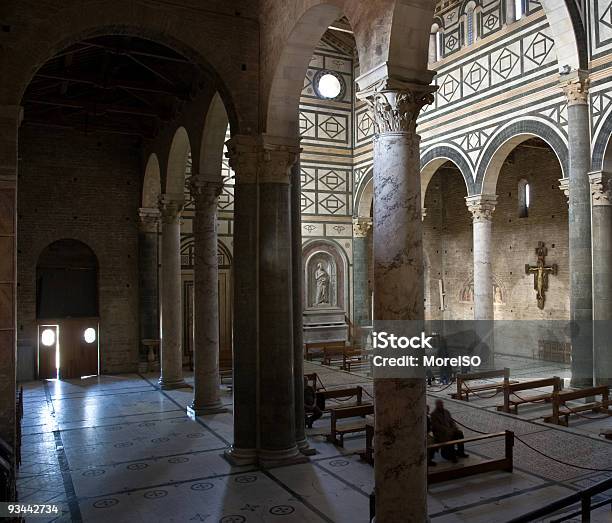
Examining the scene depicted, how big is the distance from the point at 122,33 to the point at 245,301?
4.73m

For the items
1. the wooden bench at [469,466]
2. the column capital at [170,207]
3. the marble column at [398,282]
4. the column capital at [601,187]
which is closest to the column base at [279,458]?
the wooden bench at [469,466]

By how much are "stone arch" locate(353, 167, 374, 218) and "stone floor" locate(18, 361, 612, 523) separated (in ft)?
38.5

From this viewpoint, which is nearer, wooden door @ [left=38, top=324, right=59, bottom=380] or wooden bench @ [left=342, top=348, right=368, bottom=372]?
wooden door @ [left=38, top=324, right=59, bottom=380]

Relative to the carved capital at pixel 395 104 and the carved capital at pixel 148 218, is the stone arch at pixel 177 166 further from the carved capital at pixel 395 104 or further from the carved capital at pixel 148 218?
the carved capital at pixel 395 104

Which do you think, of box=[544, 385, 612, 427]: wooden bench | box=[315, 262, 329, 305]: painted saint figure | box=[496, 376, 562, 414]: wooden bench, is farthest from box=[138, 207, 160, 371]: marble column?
box=[544, 385, 612, 427]: wooden bench

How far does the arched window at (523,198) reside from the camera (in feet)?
72.6

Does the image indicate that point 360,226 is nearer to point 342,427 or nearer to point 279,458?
point 342,427

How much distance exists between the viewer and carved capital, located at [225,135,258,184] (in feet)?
30.1

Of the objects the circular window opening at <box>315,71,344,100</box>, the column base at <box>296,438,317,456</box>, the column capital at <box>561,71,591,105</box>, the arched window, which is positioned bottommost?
the column base at <box>296,438,317,456</box>

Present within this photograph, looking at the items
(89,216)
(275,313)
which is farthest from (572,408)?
(89,216)

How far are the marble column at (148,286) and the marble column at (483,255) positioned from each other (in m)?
10.4

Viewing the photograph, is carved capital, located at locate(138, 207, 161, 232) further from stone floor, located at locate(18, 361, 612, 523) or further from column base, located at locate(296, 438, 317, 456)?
column base, located at locate(296, 438, 317, 456)

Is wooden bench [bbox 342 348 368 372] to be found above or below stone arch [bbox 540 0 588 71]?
below

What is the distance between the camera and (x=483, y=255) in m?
17.9
